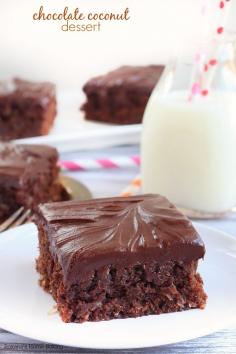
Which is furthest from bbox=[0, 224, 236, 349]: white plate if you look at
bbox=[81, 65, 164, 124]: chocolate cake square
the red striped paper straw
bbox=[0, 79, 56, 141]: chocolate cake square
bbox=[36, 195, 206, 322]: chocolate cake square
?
bbox=[81, 65, 164, 124]: chocolate cake square

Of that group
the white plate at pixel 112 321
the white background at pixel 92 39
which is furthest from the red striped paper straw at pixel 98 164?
the white plate at pixel 112 321

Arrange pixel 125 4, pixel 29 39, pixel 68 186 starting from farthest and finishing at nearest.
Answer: pixel 29 39 → pixel 68 186 → pixel 125 4

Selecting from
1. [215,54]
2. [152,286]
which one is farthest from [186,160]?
[152,286]

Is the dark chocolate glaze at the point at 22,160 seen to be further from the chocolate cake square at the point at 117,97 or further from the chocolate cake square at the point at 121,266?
the chocolate cake square at the point at 117,97

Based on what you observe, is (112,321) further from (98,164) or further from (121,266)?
(98,164)

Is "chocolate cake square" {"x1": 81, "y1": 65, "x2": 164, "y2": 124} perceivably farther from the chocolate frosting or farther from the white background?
the chocolate frosting

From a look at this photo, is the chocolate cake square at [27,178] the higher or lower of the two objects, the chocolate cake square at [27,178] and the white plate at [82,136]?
the higher

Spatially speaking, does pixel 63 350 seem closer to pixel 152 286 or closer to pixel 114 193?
pixel 152 286
